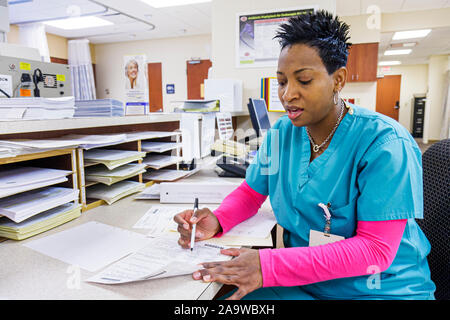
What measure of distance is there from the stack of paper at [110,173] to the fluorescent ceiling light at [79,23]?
16.2 ft

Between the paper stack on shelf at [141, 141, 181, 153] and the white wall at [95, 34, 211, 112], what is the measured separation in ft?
17.0

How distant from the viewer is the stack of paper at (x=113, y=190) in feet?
3.60

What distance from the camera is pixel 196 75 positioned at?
663 centimetres

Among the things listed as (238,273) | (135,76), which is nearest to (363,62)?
(135,76)

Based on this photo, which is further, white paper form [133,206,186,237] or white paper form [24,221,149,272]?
white paper form [133,206,186,237]

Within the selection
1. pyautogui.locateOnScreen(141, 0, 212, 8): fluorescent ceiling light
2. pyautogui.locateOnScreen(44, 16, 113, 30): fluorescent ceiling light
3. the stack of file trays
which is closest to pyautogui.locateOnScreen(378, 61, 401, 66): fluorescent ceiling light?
pyautogui.locateOnScreen(141, 0, 212, 8): fluorescent ceiling light

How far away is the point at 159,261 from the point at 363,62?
5441mm

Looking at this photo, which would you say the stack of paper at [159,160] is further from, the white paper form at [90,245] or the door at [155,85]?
the door at [155,85]

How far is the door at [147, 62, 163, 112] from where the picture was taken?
273 inches

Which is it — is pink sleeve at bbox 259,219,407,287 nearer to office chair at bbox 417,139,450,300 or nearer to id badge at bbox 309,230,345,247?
id badge at bbox 309,230,345,247

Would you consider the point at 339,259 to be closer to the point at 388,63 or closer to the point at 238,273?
the point at 238,273

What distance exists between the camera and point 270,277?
672mm
